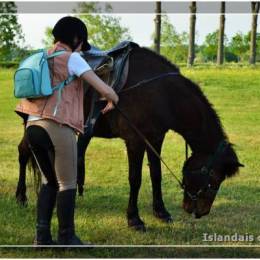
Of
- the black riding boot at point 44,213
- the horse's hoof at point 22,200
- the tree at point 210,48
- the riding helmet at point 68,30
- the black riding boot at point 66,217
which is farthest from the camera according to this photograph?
the horse's hoof at point 22,200

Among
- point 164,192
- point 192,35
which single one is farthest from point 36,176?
point 192,35

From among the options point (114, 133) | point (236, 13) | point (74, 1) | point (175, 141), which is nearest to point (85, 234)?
point (114, 133)

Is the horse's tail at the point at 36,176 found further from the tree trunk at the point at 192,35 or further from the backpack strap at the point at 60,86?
the tree trunk at the point at 192,35

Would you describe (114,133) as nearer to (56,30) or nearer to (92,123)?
(92,123)

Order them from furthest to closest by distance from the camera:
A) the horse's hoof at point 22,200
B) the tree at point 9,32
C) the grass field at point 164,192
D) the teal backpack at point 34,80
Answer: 1. the horse's hoof at point 22,200
2. the tree at point 9,32
3. the grass field at point 164,192
4. the teal backpack at point 34,80

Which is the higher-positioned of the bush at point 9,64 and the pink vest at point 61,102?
the bush at point 9,64

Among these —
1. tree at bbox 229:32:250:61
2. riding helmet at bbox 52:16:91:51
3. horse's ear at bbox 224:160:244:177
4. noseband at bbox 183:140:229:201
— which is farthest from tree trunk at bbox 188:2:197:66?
riding helmet at bbox 52:16:91:51

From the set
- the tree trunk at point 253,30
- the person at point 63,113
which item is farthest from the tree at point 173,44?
the person at point 63,113

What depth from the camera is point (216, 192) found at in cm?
415

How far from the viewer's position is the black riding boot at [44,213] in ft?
12.1

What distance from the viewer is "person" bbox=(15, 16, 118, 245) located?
11.0 feet

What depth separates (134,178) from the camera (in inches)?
166

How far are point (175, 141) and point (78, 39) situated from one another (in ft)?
4.91

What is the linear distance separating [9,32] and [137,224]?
196cm
